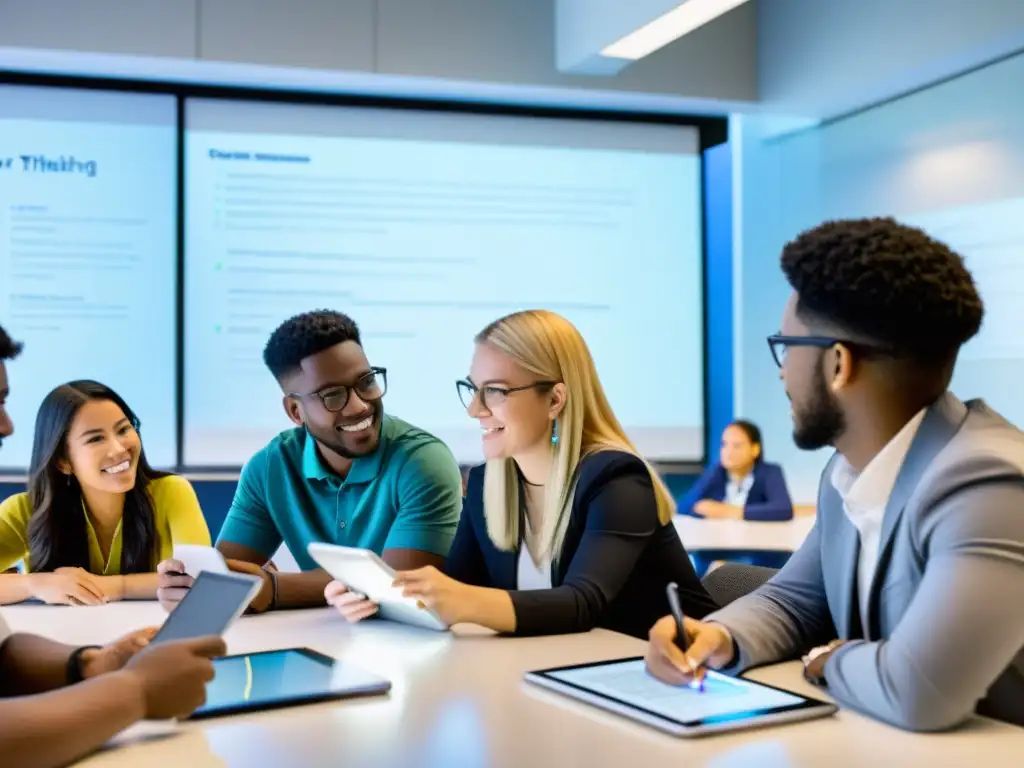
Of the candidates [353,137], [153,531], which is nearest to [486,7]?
[353,137]

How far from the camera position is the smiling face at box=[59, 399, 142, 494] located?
9.61ft

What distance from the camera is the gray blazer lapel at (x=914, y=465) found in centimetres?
154

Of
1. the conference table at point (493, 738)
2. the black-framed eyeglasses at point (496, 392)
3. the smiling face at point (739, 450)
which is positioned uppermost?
the black-framed eyeglasses at point (496, 392)

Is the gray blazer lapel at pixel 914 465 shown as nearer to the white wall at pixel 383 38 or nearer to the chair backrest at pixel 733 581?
the chair backrest at pixel 733 581

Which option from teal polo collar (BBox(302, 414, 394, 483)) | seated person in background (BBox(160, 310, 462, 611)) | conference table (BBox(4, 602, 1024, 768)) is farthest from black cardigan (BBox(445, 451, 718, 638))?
teal polo collar (BBox(302, 414, 394, 483))

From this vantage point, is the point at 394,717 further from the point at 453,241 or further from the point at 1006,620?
the point at 453,241

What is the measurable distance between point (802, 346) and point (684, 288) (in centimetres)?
442

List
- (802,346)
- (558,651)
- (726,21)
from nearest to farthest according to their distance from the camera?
(802,346)
(558,651)
(726,21)

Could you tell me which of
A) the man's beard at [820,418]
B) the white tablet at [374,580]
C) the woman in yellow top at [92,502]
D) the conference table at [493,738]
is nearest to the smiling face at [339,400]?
the woman in yellow top at [92,502]

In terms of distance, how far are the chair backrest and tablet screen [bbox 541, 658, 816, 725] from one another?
0.61m

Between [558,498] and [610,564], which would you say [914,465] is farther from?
[558,498]

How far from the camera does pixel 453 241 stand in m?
5.65

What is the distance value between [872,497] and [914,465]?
96mm

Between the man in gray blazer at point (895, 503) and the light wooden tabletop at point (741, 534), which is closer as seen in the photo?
the man in gray blazer at point (895, 503)
